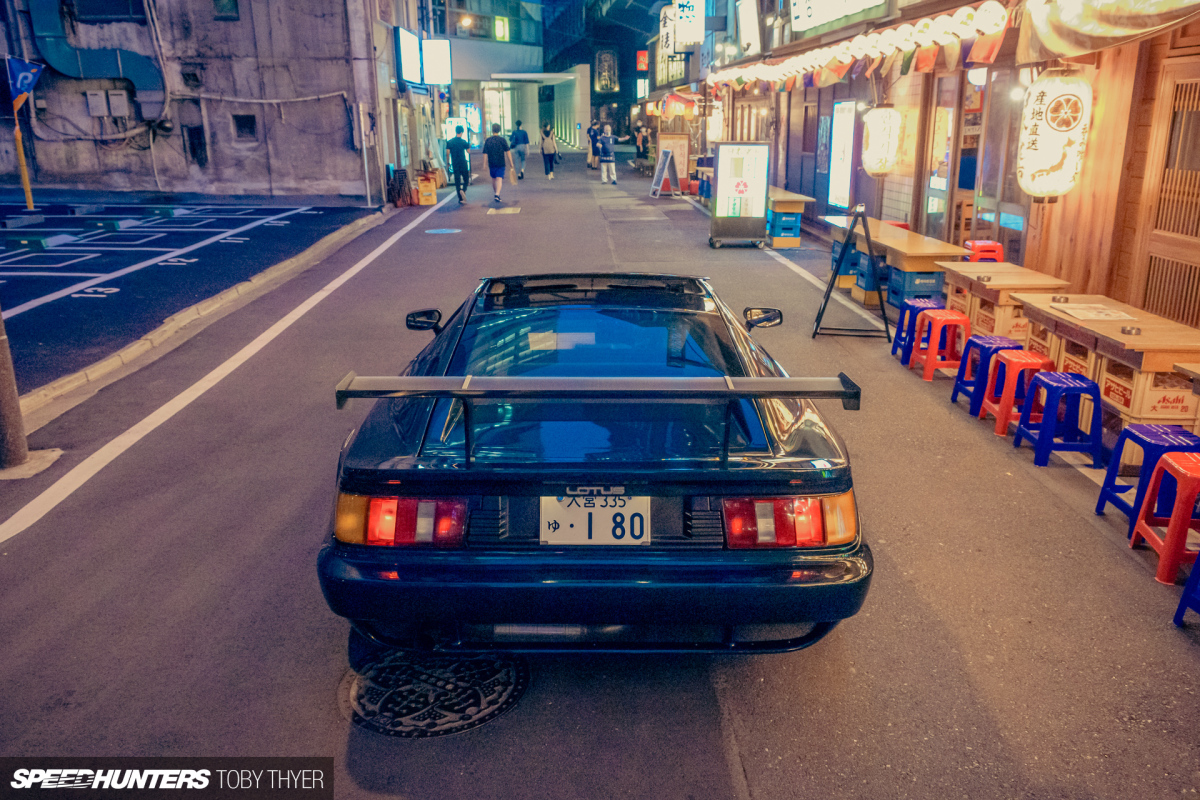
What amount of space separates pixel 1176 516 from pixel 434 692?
132 inches

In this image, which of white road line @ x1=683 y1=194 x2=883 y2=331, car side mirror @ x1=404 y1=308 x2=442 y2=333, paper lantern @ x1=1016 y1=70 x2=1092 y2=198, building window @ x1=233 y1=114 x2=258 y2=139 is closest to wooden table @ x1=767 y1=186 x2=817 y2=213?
white road line @ x1=683 y1=194 x2=883 y2=331

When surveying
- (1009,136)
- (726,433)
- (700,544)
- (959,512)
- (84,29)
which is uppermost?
(84,29)

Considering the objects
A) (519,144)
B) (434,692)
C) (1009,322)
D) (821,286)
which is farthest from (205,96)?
(434,692)

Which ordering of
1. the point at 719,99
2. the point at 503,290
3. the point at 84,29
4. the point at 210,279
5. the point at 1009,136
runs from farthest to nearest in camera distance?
the point at 719,99
the point at 84,29
the point at 210,279
the point at 1009,136
the point at 503,290

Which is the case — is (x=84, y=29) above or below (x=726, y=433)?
above

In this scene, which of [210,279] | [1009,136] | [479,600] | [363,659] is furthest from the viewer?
[210,279]

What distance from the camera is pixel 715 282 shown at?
12414 millimetres

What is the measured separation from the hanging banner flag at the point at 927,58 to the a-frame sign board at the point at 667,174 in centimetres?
1582

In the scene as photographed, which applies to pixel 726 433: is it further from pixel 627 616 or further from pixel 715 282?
pixel 715 282

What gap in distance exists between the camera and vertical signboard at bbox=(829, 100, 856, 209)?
56.1 ft

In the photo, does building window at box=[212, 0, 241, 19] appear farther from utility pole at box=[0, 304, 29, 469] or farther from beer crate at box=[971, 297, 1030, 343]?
beer crate at box=[971, 297, 1030, 343]

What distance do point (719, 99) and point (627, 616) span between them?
28.7 meters

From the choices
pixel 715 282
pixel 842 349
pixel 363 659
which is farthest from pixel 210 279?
pixel 363 659

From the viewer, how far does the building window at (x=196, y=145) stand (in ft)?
80.2
